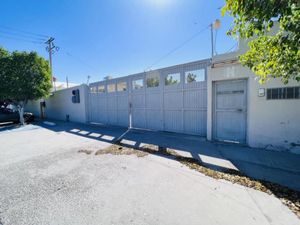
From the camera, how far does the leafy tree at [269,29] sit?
1.82 metres

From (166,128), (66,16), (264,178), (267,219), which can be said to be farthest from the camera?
(66,16)

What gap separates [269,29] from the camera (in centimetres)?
210

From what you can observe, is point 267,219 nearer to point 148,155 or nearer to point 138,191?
point 138,191

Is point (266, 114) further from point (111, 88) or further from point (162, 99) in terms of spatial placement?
point (111, 88)

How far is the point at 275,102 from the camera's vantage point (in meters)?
4.33

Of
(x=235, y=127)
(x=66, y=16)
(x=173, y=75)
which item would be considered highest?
(x=66, y=16)

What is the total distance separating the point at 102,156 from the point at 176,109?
3716 mm

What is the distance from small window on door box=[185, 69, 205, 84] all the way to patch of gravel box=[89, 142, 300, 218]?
9.95 feet

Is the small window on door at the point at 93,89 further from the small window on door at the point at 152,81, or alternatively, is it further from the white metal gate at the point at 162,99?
the small window on door at the point at 152,81

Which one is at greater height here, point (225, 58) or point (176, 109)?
point (225, 58)

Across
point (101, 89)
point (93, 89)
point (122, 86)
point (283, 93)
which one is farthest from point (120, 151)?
point (93, 89)

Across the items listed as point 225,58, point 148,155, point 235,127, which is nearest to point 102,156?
point 148,155

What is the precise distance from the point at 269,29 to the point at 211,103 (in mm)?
3585

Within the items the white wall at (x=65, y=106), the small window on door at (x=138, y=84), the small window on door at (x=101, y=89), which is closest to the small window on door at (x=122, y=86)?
the small window on door at (x=138, y=84)
